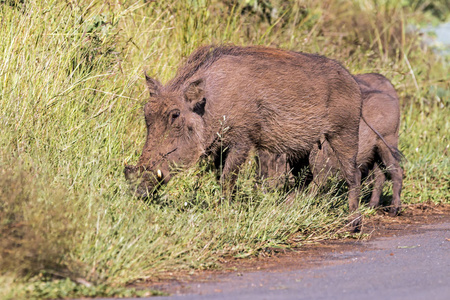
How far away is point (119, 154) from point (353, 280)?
255 cm

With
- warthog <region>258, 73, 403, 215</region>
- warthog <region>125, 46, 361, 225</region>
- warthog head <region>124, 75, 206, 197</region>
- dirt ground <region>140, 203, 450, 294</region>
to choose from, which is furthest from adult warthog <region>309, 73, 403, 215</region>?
warthog head <region>124, 75, 206, 197</region>

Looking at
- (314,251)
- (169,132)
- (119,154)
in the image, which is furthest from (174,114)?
(314,251)

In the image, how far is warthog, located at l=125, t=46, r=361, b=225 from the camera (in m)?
5.22

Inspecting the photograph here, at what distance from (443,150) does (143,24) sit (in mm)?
3882

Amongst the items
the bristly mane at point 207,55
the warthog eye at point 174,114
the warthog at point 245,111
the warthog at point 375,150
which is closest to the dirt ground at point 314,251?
the warthog at point 375,150

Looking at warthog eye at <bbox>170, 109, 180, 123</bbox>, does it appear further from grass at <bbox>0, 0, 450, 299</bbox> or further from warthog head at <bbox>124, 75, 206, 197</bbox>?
grass at <bbox>0, 0, 450, 299</bbox>

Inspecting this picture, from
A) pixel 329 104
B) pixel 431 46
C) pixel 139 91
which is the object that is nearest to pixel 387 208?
pixel 329 104

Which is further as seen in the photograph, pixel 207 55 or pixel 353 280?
pixel 207 55

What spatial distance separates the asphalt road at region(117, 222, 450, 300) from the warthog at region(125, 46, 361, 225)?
1.11m

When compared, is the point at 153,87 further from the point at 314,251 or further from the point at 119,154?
the point at 314,251

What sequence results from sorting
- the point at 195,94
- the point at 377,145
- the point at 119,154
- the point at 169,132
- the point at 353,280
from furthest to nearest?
the point at 377,145 → the point at 119,154 → the point at 195,94 → the point at 169,132 → the point at 353,280

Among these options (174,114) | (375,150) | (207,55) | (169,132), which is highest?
(207,55)

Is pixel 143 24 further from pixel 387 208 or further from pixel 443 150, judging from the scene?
pixel 443 150

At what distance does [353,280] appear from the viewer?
3859 mm
